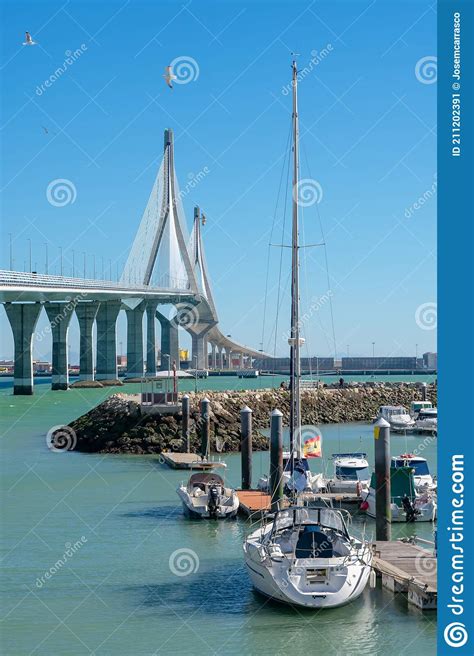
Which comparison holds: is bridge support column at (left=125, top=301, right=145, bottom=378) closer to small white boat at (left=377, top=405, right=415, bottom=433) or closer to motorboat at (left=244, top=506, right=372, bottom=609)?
small white boat at (left=377, top=405, right=415, bottom=433)

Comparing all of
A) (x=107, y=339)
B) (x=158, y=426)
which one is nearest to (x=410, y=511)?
(x=158, y=426)

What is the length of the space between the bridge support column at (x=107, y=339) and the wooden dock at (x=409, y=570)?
263 feet

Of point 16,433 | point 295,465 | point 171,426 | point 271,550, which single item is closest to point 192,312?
point 16,433

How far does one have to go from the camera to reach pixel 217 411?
42094 millimetres

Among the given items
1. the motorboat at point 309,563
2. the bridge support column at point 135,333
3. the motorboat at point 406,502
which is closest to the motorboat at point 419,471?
the motorboat at point 406,502

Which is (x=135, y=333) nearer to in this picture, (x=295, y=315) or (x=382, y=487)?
(x=295, y=315)

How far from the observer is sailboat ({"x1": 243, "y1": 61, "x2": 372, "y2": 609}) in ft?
51.3

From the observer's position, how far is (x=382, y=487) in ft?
66.1

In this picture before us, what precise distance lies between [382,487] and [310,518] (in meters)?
3.08

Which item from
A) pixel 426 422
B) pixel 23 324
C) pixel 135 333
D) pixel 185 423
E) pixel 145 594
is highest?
pixel 23 324

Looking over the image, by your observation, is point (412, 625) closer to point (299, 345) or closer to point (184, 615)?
point (184, 615)

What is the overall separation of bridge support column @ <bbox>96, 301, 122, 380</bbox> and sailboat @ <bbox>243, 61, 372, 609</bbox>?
265 ft

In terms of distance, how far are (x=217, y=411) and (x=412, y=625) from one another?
27200mm

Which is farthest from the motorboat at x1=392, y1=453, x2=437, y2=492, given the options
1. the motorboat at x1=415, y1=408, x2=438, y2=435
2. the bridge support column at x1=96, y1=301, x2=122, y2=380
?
the bridge support column at x1=96, y1=301, x2=122, y2=380
